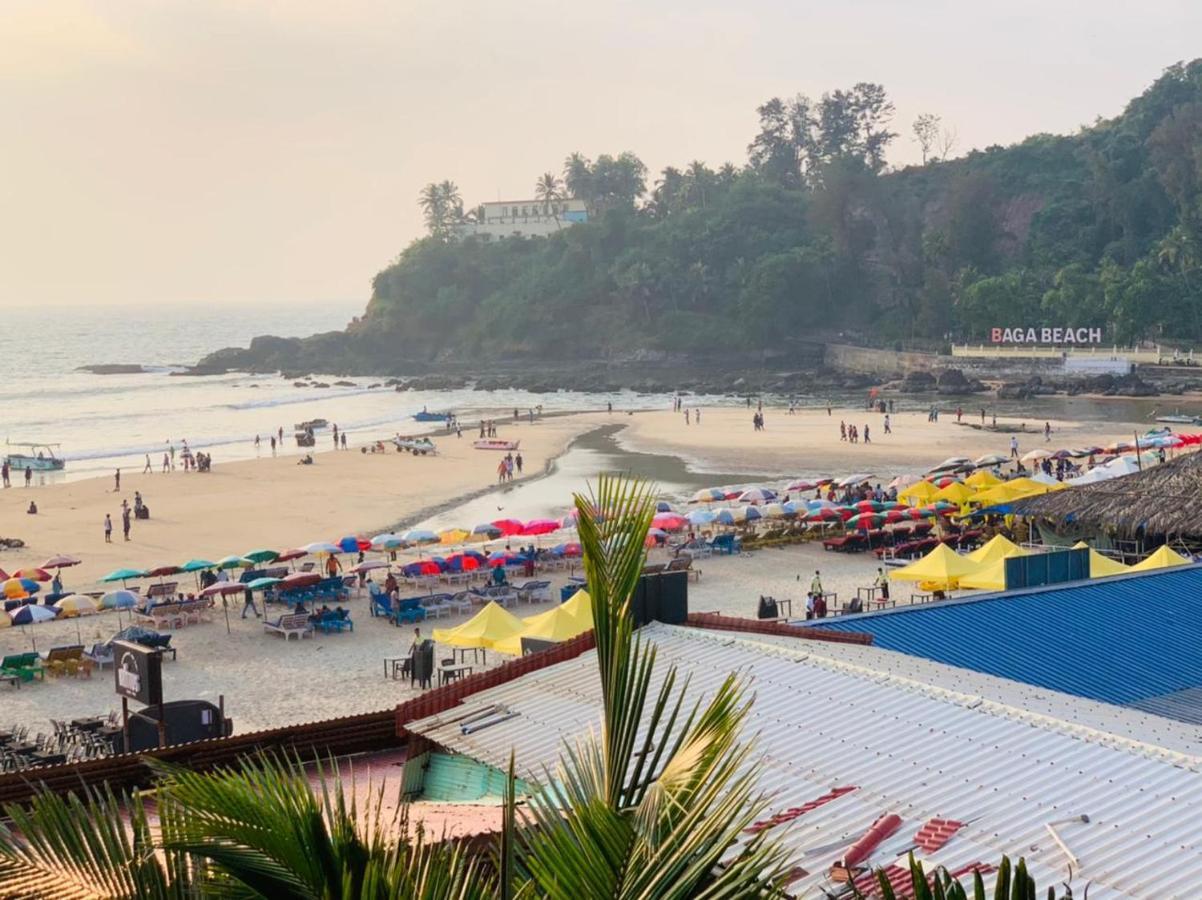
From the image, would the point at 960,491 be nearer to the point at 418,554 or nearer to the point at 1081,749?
the point at 418,554

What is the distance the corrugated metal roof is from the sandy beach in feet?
29.2

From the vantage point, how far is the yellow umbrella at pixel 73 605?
2392 centimetres

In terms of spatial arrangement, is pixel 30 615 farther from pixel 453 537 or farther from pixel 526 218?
pixel 526 218

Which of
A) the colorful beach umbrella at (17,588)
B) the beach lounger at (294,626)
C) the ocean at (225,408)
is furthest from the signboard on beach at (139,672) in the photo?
the ocean at (225,408)

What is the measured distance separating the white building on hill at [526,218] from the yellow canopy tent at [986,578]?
124 meters

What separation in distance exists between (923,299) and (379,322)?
4974 cm

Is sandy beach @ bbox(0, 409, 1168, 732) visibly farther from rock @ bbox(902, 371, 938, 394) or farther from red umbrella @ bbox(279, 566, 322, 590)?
rock @ bbox(902, 371, 938, 394)

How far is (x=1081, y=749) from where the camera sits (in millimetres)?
7812

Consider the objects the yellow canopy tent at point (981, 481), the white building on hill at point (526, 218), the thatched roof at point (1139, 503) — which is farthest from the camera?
the white building on hill at point (526, 218)

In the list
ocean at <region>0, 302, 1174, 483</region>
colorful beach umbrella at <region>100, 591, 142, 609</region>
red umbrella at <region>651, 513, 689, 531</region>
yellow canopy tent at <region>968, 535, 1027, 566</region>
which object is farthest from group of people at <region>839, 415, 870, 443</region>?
colorful beach umbrella at <region>100, 591, 142, 609</region>

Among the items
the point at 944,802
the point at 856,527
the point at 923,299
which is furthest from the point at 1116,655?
the point at 923,299

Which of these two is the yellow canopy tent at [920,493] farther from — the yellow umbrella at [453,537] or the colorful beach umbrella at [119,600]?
the colorful beach umbrella at [119,600]

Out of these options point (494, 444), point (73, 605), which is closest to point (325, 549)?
point (73, 605)

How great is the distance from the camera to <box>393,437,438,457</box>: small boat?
54.3 meters
